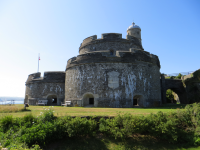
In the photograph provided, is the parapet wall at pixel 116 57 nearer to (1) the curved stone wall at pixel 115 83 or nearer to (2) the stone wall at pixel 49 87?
(1) the curved stone wall at pixel 115 83

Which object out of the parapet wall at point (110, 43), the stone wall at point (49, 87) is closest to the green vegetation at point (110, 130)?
the parapet wall at point (110, 43)

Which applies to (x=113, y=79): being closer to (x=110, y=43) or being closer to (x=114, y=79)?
(x=114, y=79)

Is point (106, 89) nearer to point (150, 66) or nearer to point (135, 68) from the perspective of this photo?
point (135, 68)

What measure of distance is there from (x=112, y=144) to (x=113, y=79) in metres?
9.05

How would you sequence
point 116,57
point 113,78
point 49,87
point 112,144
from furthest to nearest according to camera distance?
point 49,87, point 116,57, point 113,78, point 112,144

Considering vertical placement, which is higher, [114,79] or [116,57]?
[116,57]

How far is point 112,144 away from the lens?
7301 mm

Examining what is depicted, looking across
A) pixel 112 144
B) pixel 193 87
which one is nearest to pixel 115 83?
pixel 112 144

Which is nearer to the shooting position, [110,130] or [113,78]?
[110,130]

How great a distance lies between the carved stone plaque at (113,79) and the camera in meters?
15.6

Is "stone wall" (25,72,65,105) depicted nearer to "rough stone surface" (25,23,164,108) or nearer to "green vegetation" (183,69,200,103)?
"rough stone surface" (25,23,164,108)

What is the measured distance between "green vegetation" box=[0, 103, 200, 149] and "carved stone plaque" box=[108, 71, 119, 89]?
7862 mm

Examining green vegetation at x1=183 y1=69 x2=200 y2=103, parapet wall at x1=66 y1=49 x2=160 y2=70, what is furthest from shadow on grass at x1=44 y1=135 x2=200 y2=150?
green vegetation at x1=183 y1=69 x2=200 y2=103

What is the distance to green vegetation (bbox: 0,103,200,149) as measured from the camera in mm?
6945
